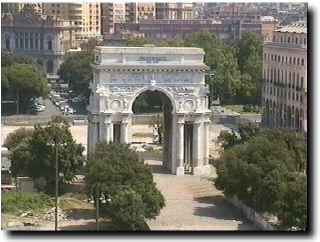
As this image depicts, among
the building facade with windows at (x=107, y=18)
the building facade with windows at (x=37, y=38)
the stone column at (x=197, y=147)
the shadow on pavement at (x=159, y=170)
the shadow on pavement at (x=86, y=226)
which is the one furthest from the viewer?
the building facade with windows at (x=107, y=18)

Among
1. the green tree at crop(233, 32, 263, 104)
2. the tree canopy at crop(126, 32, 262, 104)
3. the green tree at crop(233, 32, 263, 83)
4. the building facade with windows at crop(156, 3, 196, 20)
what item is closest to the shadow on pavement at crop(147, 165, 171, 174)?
the tree canopy at crop(126, 32, 262, 104)

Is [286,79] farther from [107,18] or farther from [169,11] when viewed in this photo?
[169,11]

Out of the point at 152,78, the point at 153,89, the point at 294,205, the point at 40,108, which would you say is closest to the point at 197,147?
the point at 153,89

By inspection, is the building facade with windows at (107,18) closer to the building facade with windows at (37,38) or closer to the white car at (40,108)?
the building facade with windows at (37,38)

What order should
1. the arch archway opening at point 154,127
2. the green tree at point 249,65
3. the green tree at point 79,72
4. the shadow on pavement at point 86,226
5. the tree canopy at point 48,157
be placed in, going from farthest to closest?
the green tree at point 79,72 → the green tree at point 249,65 → the arch archway opening at point 154,127 → the tree canopy at point 48,157 → the shadow on pavement at point 86,226

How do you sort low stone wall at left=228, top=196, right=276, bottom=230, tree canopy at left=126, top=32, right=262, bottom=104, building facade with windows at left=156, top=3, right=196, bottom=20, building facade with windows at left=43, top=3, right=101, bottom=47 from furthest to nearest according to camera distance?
building facade with windows at left=156, top=3, right=196, bottom=20 → building facade with windows at left=43, top=3, right=101, bottom=47 → tree canopy at left=126, top=32, right=262, bottom=104 → low stone wall at left=228, top=196, right=276, bottom=230

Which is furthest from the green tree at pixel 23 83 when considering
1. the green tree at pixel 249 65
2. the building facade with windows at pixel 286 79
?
the building facade with windows at pixel 286 79

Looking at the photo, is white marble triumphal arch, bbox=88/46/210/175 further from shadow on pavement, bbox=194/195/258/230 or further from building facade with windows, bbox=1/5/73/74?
building facade with windows, bbox=1/5/73/74
